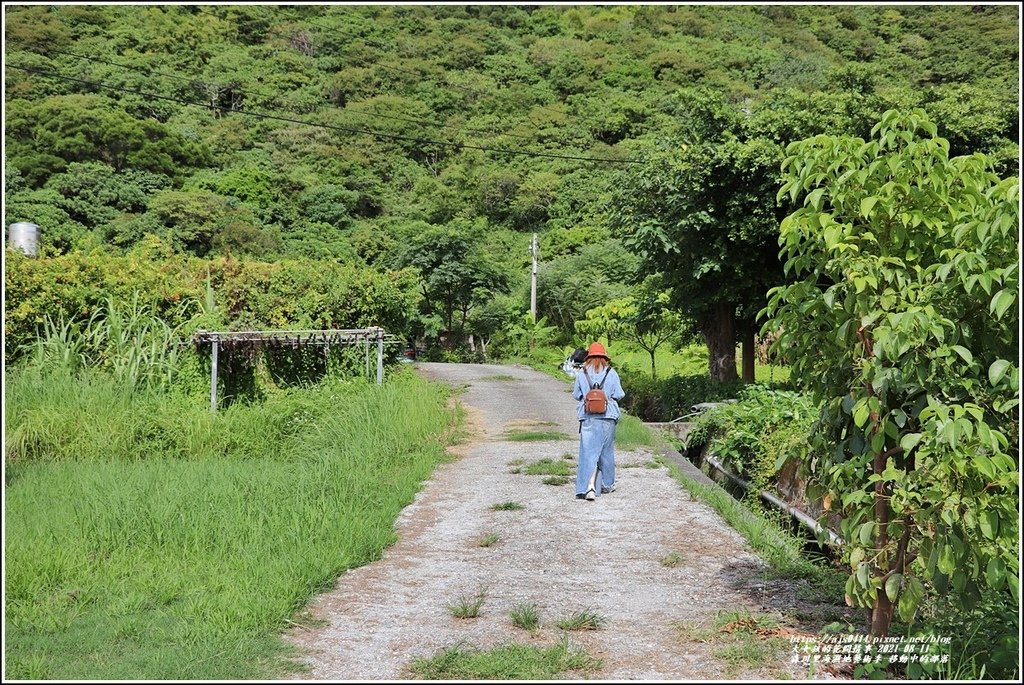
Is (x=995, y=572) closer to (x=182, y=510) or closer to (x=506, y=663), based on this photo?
(x=506, y=663)

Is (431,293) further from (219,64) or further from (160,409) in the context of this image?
(219,64)

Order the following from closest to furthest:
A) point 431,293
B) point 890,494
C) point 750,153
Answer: point 890,494, point 750,153, point 431,293

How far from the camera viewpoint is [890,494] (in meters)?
3.92

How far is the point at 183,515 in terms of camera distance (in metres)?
6.46

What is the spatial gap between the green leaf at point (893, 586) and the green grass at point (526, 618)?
180 centimetres

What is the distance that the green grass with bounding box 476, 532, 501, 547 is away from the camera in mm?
6367

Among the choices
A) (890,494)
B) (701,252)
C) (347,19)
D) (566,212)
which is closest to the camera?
(890,494)

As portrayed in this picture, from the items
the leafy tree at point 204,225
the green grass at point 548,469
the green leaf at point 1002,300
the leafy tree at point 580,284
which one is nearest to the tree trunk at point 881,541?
the green leaf at point 1002,300

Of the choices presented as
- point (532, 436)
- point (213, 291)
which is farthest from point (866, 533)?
point (213, 291)

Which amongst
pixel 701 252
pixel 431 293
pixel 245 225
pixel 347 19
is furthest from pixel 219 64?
pixel 701 252

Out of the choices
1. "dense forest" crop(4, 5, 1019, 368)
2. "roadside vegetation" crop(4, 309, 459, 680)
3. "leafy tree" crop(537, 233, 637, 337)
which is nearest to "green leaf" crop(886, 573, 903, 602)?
"roadside vegetation" crop(4, 309, 459, 680)

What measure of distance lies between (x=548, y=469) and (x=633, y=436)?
2.61m

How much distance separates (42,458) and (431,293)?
71.0ft

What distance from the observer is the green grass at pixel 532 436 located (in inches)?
457
